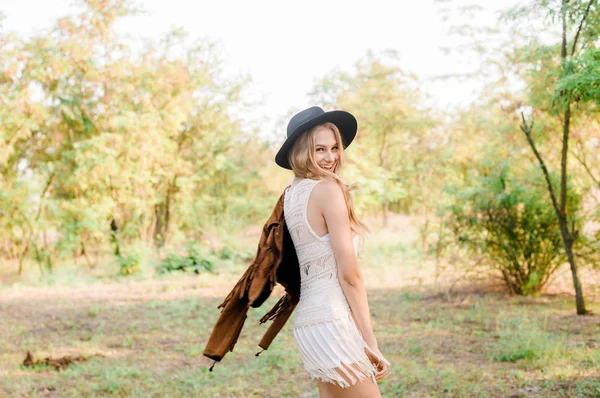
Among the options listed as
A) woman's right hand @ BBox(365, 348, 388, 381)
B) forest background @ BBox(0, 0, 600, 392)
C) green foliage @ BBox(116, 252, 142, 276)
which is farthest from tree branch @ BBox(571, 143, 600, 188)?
green foliage @ BBox(116, 252, 142, 276)

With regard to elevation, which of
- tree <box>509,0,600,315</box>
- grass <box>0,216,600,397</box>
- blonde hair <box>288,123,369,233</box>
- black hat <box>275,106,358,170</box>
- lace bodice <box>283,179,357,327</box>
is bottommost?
grass <box>0,216,600,397</box>

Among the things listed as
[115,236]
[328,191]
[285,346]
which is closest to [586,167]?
[285,346]

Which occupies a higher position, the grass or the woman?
the woman

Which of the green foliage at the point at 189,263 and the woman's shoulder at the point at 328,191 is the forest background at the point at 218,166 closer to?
the green foliage at the point at 189,263

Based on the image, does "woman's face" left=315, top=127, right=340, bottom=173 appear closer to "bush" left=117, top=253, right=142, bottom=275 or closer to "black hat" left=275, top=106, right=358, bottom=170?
"black hat" left=275, top=106, right=358, bottom=170

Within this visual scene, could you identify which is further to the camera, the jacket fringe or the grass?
the grass

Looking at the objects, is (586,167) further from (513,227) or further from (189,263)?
(189,263)

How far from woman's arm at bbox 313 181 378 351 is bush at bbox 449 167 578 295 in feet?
23.9

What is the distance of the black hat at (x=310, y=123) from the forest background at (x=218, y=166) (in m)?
5.32

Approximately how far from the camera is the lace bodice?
246 centimetres

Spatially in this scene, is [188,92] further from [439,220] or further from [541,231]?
[541,231]

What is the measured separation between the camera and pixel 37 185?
16375mm

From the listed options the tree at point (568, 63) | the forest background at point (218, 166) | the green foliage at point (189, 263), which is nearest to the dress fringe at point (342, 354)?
the tree at point (568, 63)

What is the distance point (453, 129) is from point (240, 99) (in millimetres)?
7361
